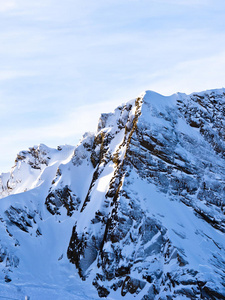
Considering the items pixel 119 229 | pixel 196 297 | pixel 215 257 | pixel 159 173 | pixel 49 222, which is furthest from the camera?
pixel 49 222

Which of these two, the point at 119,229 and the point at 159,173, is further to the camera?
the point at 159,173

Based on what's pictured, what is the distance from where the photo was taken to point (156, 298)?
277ft

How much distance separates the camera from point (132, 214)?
9775 cm

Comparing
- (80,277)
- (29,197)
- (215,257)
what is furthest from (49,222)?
(215,257)

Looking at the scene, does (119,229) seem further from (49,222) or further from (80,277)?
(49,222)

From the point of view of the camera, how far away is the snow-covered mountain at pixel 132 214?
8919 centimetres

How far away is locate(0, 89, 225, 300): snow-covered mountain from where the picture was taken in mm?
89188

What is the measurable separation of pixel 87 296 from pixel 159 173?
3396 centimetres

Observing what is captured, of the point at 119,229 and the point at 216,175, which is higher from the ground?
the point at 216,175

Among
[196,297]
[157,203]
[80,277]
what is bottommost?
[80,277]

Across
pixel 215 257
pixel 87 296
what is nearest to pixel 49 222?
pixel 87 296

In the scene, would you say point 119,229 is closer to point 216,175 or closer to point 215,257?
point 215,257

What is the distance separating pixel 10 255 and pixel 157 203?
40509 millimetres

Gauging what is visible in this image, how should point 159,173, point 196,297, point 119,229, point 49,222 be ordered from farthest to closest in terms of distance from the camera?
point 49,222 → point 159,173 → point 119,229 → point 196,297
